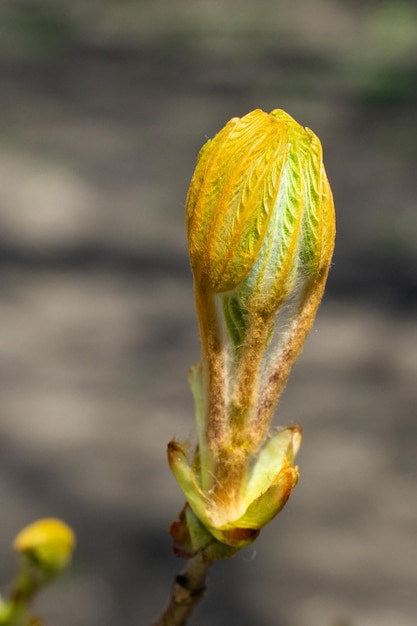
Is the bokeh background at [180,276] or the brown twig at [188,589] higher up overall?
the bokeh background at [180,276]

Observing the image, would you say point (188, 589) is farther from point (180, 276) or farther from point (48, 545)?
point (180, 276)

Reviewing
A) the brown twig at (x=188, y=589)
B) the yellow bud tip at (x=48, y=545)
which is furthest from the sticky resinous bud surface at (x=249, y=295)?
the yellow bud tip at (x=48, y=545)

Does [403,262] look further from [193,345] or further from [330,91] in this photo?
[330,91]

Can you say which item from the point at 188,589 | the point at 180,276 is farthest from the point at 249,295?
the point at 180,276

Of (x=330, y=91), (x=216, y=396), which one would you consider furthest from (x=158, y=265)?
(x=216, y=396)

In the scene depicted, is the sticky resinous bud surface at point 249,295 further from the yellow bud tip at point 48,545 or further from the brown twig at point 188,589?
the yellow bud tip at point 48,545

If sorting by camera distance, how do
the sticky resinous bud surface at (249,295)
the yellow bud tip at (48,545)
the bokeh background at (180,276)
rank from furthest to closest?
the bokeh background at (180,276) < the sticky resinous bud surface at (249,295) < the yellow bud tip at (48,545)
